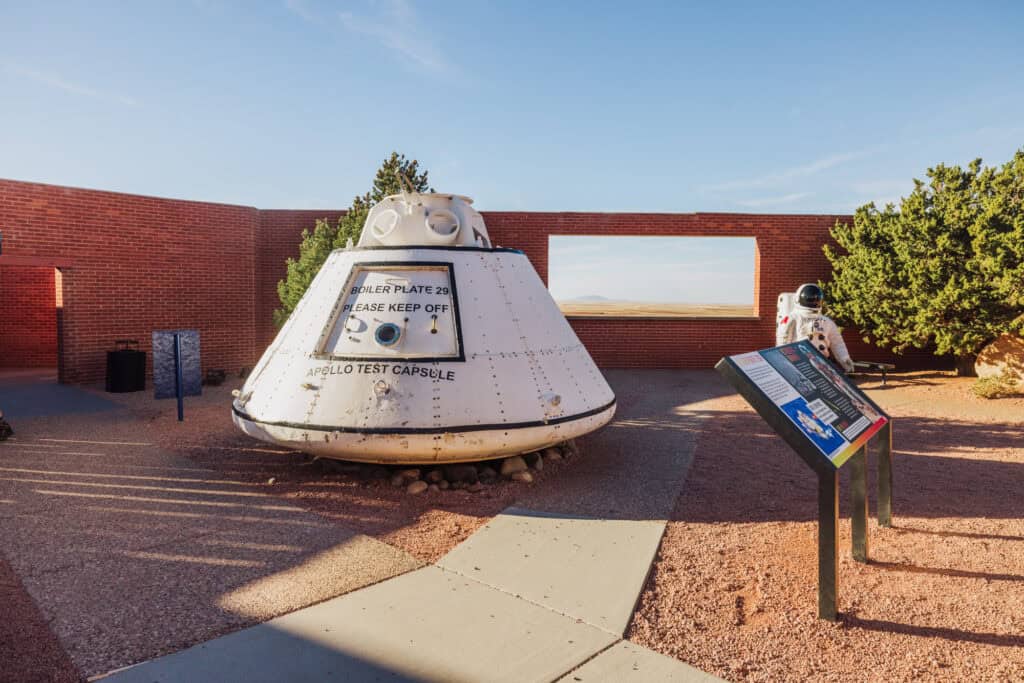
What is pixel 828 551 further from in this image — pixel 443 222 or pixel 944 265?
pixel 944 265

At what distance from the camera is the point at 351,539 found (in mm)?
4500

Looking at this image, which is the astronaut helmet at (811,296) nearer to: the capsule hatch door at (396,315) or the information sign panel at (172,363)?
the capsule hatch door at (396,315)

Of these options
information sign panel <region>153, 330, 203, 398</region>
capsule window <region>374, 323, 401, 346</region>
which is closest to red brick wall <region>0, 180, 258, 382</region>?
information sign panel <region>153, 330, 203, 398</region>

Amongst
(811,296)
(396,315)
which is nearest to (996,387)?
(811,296)

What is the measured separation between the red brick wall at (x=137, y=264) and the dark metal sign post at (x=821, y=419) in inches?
496

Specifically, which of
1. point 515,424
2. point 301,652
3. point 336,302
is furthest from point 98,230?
point 301,652

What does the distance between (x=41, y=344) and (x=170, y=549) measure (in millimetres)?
14574

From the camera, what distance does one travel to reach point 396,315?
5.64m

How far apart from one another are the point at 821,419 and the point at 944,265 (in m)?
10.5

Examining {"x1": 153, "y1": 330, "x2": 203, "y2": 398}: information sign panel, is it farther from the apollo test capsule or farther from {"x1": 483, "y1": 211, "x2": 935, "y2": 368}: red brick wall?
{"x1": 483, "y1": 211, "x2": 935, "y2": 368}: red brick wall

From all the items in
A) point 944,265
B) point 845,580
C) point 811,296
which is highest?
point 944,265

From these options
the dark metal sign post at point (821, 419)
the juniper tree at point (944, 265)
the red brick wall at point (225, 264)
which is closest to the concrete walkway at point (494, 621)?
the dark metal sign post at point (821, 419)

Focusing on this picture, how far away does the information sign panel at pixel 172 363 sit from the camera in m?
9.54

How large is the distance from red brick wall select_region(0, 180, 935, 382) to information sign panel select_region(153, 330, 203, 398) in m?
3.82
